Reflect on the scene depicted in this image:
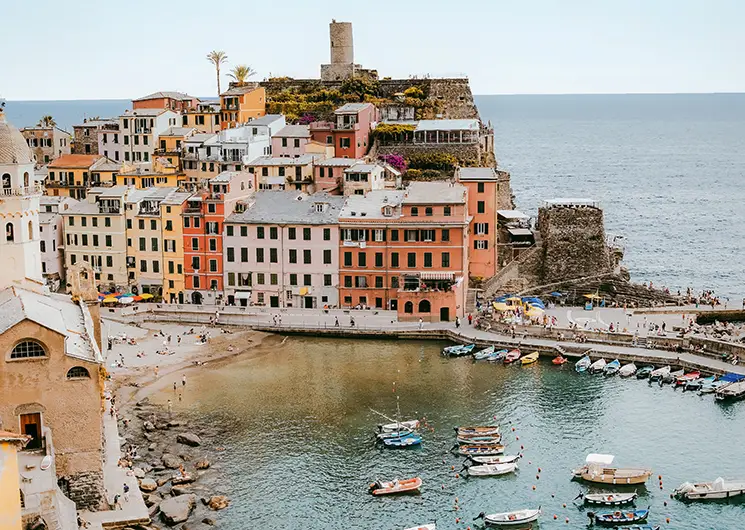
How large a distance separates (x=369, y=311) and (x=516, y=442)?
27560 millimetres

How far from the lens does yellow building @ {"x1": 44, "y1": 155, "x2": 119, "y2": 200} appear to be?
104875 millimetres

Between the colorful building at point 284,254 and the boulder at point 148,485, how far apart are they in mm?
34916

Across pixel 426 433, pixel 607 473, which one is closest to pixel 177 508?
pixel 426 433

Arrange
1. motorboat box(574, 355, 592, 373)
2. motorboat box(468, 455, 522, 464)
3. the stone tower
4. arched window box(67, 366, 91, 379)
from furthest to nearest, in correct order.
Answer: motorboat box(574, 355, 592, 373)
motorboat box(468, 455, 522, 464)
the stone tower
arched window box(67, 366, 91, 379)

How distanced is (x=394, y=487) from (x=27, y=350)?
1902 centimetres

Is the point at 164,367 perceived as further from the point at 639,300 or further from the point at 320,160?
the point at 639,300

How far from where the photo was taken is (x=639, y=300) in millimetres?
90625

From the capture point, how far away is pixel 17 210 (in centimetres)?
5512

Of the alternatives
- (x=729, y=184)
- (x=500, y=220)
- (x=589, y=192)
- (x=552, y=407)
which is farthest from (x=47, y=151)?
(x=729, y=184)

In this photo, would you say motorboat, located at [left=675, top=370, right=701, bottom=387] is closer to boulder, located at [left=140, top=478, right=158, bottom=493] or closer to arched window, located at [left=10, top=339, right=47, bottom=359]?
boulder, located at [left=140, top=478, right=158, bottom=493]

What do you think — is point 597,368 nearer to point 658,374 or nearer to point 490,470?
point 658,374

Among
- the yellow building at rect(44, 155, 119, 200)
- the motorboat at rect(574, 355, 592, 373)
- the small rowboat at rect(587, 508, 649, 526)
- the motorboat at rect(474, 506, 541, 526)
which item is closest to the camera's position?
the motorboat at rect(474, 506, 541, 526)

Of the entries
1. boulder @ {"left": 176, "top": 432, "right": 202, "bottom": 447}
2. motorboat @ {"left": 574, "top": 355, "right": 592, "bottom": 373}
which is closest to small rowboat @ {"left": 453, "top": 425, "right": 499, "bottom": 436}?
motorboat @ {"left": 574, "top": 355, "right": 592, "bottom": 373}

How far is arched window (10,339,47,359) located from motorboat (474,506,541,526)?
2164 cm
